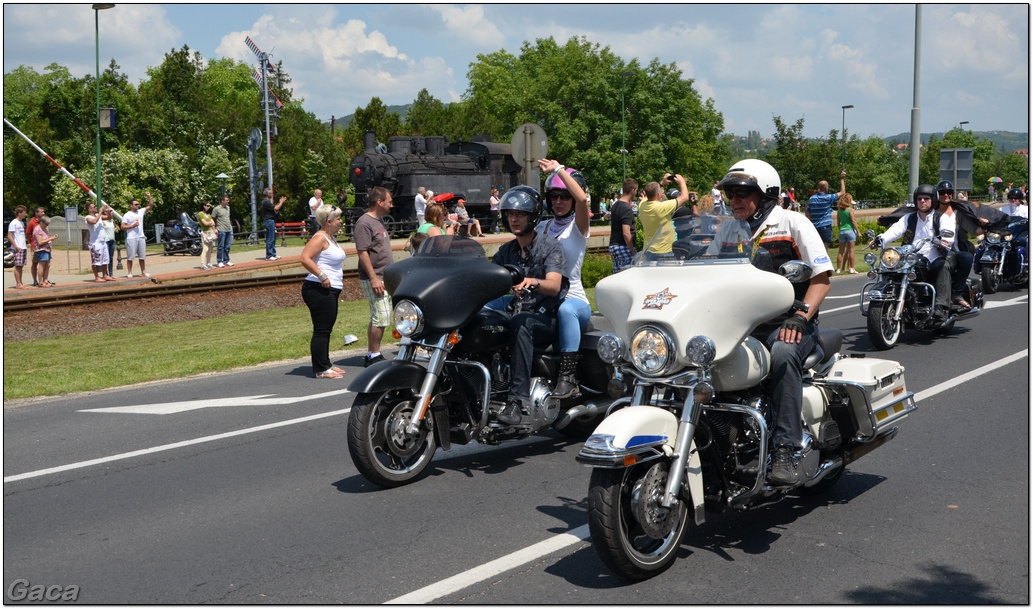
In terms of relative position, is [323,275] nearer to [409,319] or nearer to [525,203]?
[525,203]

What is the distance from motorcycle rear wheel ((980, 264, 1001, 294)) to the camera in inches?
695

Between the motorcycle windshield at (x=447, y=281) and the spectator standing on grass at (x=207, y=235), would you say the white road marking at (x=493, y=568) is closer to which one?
the motorcycle windshield at (x=447, y=281)

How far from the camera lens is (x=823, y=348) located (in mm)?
5699

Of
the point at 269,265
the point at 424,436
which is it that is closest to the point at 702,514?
the point at 424,436

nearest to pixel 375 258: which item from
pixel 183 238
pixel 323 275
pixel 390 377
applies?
pixel 323 275

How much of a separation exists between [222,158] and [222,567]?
1844 inches

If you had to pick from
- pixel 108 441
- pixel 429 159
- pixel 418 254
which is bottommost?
pixel 108 441

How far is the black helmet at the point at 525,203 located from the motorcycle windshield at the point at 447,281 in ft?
1.32

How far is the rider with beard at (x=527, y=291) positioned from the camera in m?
6.78

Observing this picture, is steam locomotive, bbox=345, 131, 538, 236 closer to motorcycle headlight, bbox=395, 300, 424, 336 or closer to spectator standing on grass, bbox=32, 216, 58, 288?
spectator standing on grass, bbox=32, 216, 58, 288

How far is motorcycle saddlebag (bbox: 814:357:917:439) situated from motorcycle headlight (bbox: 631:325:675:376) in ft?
4.63

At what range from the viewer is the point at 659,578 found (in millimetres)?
4773

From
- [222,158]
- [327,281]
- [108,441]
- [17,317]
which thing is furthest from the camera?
[222,158]

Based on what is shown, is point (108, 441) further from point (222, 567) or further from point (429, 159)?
point (429, 159)
